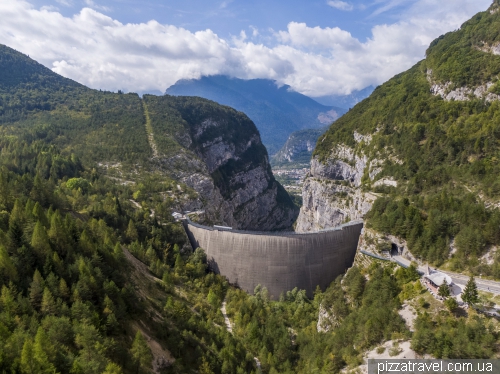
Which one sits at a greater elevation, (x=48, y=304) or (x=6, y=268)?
(x=6, y=268)

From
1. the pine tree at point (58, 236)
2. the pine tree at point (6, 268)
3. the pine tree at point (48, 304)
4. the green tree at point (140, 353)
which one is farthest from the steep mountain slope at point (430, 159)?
the pine tree at point (6, 268)

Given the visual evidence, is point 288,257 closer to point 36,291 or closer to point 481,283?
point 481,283

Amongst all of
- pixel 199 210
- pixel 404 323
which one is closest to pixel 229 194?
pixel 199 210

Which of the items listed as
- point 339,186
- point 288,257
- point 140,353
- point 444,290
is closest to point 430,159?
point 339,186

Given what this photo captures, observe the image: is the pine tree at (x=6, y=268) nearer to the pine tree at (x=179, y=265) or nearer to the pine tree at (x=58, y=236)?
the pine tree at (x=58, y=236)

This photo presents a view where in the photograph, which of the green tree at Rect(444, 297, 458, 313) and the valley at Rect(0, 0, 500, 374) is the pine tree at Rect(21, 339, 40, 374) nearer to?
the valley at Rect(0, 0, 500, 374)

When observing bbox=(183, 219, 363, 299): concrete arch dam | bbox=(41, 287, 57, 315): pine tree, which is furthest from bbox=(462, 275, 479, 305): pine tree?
bbox=(41, 287, 57, 315): pine tree
